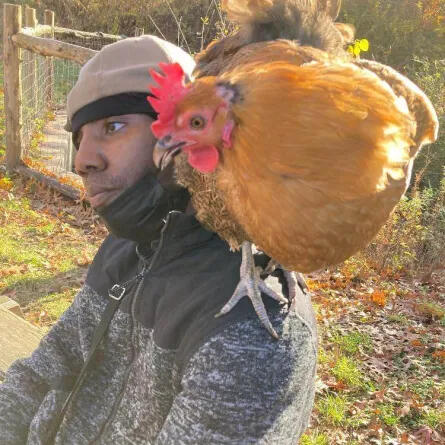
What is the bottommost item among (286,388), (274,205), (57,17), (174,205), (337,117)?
(57,17)

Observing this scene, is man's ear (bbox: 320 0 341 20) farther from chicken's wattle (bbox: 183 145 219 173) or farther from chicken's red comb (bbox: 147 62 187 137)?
chicken's wattle (bbox: 183 145 219 173)

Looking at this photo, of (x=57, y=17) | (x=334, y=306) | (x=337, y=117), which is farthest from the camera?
(x=57, y=17)

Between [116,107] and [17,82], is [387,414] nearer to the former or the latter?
[116,107]

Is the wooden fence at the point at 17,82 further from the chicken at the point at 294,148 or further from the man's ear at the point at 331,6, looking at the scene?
the chicken at the point at 294,148

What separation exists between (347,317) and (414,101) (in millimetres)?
3491

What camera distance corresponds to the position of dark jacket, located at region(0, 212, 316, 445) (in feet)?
4.17

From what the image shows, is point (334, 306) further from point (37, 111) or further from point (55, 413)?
point (37, 111)

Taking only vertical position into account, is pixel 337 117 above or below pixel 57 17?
above

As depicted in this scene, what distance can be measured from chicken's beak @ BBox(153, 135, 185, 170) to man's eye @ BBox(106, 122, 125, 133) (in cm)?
18

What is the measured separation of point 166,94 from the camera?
1446 millimetres

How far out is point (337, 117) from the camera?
115 centimetres

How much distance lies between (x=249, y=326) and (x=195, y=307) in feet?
0.60

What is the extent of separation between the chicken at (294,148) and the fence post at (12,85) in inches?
236

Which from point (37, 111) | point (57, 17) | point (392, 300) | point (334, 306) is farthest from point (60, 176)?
point (57, 17)
